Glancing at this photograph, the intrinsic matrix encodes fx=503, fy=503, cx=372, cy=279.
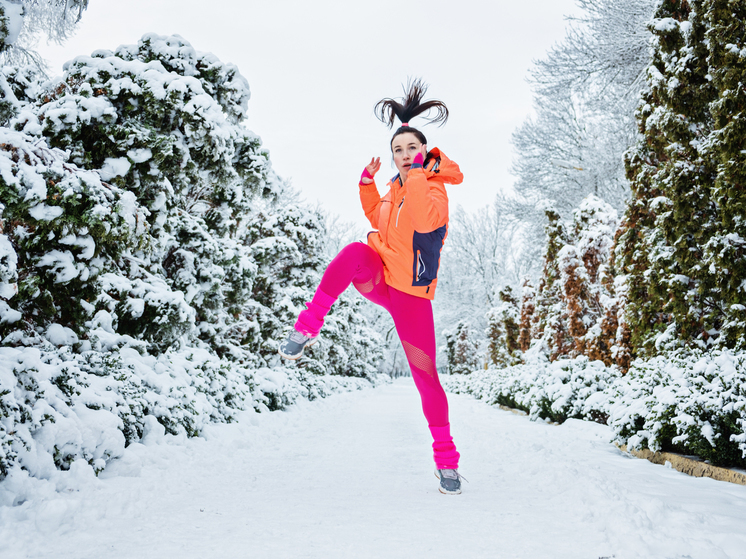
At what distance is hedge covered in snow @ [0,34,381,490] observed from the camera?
2.97m

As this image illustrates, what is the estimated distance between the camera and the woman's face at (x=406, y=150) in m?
3.31

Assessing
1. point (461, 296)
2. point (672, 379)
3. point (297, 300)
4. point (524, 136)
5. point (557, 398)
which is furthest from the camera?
point (461, 296)

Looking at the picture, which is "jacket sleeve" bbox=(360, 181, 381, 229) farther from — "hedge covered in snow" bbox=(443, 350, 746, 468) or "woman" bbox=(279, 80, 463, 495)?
"hedge covered in snow" bbox=(443, 350, 746, 468)

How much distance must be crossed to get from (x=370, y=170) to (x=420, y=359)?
52.7 inches

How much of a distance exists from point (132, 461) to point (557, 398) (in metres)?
6.08

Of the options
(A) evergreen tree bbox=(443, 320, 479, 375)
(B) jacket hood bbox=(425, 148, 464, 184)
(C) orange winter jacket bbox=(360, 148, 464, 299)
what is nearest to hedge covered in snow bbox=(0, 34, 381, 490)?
(C) orange winter jacket bbox=(360, 148, 464, 299)

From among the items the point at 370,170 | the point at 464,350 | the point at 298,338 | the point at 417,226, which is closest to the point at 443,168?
the point at 417,226

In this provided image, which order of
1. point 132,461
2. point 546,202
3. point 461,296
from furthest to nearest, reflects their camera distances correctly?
point 461,296, point 546,202, point 132,461

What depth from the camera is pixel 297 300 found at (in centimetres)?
1311

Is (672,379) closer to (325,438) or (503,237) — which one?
(325,438)

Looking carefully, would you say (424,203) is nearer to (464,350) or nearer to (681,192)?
(681,192)

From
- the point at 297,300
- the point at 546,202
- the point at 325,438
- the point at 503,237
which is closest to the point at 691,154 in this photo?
the point at 325,438

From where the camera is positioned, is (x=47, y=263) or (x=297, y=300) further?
(x=297, y=300)

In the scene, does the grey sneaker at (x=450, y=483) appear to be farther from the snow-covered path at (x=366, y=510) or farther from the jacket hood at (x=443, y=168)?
the jacket hood at (x=443, y=168)
